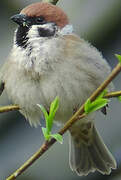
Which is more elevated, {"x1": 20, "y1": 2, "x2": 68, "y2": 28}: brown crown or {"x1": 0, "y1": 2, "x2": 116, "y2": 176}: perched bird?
{"x1": 20, "y1": 2, "x2": 68, "y2": 28}: brown crown

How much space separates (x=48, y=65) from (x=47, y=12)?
1.03 ft

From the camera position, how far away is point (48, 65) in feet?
8.01

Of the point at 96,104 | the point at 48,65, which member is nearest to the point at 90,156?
the point at 48,65

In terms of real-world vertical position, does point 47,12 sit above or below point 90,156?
above

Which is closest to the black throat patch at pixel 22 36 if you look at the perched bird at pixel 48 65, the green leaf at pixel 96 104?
the perched bird at pixel 48 65

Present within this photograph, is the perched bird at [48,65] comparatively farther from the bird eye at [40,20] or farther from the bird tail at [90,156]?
the bird tail at [90,156]

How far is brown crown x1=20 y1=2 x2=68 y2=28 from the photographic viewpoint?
242 cm

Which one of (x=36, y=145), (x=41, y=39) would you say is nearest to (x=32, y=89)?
Answer: (x=41, y=39)

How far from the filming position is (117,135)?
3.40m

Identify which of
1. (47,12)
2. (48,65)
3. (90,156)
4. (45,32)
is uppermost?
(47,12)

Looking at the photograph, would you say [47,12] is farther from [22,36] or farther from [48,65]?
[48,65]

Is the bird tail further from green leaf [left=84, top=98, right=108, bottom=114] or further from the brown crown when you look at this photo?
green leaf [left=84, top=98, right=108, bottom=114]

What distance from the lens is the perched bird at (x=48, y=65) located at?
245 centimetres

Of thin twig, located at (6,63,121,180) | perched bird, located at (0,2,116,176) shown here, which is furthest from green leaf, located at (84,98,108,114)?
perched bird, located at (0,2,116,176)
